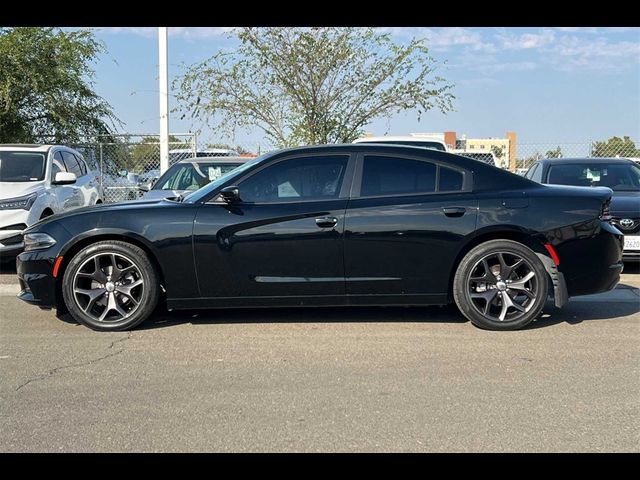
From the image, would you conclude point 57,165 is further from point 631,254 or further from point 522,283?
point 631,254

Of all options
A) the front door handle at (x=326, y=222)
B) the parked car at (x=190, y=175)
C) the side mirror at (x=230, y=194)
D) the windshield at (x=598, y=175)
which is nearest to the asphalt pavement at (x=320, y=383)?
the front door handle at (x=326, y=222)

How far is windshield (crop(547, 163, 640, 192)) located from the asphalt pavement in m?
3.72

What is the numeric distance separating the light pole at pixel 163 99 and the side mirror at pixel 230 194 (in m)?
7.89

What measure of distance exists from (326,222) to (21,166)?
19.4 ft

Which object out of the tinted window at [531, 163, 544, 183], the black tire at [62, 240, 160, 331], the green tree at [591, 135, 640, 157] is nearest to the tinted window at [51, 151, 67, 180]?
the black tire at [62, 240, 160, 331]

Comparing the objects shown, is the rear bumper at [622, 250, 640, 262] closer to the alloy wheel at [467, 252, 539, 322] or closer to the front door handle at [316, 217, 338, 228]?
the alloy wheel at [467, 252, 539, 322]

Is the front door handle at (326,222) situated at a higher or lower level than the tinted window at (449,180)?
lower

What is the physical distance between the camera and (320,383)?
408 centimetres

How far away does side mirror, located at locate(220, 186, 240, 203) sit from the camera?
17.1ft

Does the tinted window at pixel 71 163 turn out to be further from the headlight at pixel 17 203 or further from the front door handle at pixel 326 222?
the front door handle at pixel 326 222

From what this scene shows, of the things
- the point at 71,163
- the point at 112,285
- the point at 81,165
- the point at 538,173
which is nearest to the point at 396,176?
the point at 112,285

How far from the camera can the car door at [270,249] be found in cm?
519

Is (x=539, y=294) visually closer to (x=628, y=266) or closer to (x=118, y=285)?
(x=118, y=285)

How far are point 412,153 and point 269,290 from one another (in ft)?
5.89
